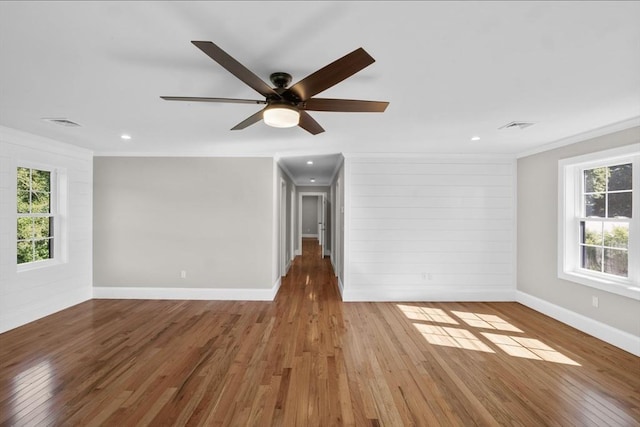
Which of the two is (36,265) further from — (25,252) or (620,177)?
(620,177)

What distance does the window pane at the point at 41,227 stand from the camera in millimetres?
3982

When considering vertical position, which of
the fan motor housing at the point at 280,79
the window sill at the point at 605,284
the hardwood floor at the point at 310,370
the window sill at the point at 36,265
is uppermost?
the fan motor housing at the point at 280,79

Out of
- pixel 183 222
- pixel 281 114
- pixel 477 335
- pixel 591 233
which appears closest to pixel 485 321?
pixel 477 335

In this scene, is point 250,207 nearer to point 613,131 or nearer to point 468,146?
point 468,146

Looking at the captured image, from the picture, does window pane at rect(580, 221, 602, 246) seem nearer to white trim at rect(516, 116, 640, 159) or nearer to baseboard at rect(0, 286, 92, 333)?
white trim at rect(516, 116, 640, 159)

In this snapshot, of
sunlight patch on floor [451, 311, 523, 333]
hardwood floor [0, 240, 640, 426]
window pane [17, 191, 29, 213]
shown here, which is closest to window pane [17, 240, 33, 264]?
window pane [17, 191, 29, 213]

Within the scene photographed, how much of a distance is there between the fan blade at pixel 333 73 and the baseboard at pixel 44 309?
445cm

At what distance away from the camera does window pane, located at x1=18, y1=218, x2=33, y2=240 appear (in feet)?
12.4

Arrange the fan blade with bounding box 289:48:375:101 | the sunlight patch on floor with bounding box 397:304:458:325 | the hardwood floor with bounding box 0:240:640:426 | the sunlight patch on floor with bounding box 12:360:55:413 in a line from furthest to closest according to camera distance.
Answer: the sunlight patch on floor with bounding box 397:304:458:325 < the sunlight patch on floor with bounding box 12:360:55:413 < the hardwood floor with bounding box 0:240:640:426 < the fan blade with bounding box 289:48:375:101

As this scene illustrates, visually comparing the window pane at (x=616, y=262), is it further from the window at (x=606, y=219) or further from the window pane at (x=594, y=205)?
the window pane at (x=594, y=205)

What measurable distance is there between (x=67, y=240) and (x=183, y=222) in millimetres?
1602

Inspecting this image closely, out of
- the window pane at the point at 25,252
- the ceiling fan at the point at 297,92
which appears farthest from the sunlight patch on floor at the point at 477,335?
the window pane at the point at 25,252

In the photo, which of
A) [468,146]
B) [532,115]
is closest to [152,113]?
[532,115]

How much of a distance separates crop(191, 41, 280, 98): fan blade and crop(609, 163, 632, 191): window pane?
3895 millimetres
